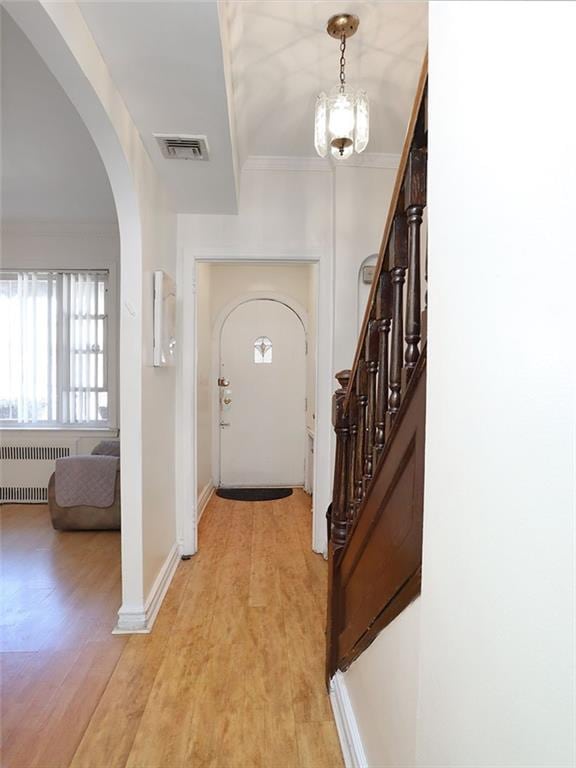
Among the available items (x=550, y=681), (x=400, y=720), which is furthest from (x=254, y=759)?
(x=550, y=681)

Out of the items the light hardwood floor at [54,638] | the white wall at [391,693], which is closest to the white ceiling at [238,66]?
the white wall at [391,693]

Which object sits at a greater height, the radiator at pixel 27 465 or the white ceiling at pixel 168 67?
the white ceiling at pixel 168 67

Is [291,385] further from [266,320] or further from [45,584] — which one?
[45,584]

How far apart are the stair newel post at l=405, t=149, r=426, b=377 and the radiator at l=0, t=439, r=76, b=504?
4.13 m

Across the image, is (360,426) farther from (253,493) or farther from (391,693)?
(253,493)

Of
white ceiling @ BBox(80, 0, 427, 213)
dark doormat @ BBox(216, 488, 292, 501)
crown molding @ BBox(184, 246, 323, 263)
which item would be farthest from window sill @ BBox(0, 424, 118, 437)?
white ceiling @ BBox(80, 0, 427, 213)

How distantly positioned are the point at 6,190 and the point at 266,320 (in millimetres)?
2561

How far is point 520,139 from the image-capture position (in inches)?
20.3

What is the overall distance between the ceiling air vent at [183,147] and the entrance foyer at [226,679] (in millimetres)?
2417

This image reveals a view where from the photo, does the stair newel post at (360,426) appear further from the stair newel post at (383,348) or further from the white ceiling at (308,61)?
the white ceiling at (308,61)

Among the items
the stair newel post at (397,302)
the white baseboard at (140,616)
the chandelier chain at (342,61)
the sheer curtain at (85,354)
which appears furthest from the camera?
the sheer curtain at (85,354)

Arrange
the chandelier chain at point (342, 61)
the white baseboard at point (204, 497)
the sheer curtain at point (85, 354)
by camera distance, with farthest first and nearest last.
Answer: the sheer curtain at point (85, 354) → the white baseboard at point (204, 497) → the chandelier chain at point (342, 61)

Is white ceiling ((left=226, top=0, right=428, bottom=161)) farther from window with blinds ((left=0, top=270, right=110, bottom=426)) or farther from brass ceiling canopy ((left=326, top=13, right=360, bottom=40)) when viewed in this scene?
window with blinds ((left=0, top=270, right=110, bottom=426))

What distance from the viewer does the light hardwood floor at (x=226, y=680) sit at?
1.61 meters
